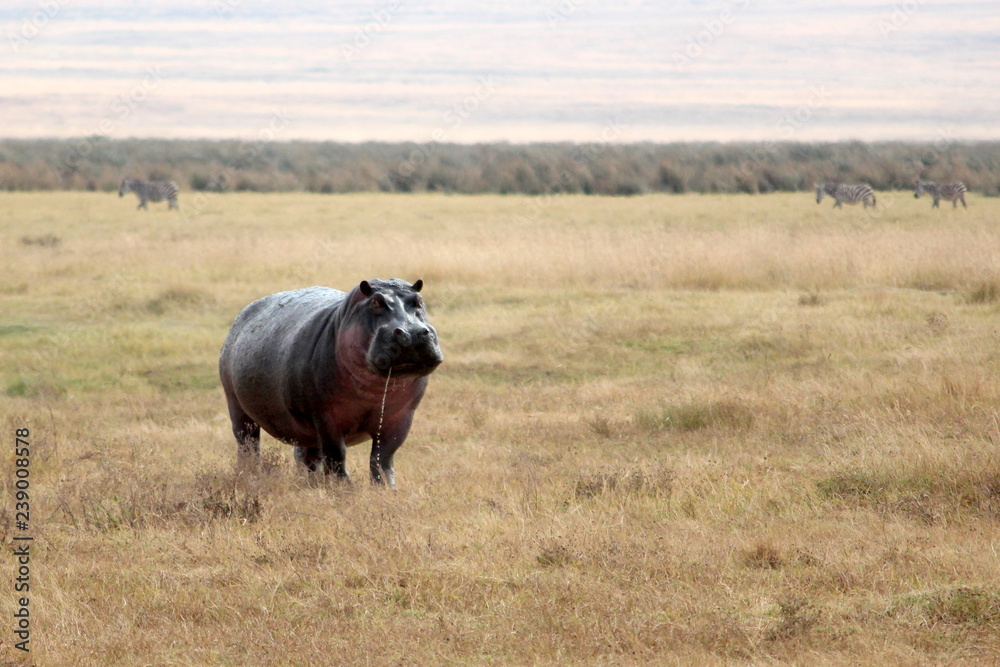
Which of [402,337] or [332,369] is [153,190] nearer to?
[332,369]

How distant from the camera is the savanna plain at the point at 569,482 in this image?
4312 mm

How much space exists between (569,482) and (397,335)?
6.29ft

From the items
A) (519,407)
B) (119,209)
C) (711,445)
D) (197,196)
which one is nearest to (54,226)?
(119,209)

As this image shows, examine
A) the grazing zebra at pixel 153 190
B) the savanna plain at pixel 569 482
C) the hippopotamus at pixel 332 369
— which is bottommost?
the savanna plain at pixel 569 482

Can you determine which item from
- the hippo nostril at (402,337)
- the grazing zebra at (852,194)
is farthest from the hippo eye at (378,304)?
the grazing zebra at (852,194)

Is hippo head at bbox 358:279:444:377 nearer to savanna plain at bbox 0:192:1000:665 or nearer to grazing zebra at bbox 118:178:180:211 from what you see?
savanna plain at bbox 0:192:1000:665

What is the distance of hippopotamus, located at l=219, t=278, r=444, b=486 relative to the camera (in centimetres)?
543

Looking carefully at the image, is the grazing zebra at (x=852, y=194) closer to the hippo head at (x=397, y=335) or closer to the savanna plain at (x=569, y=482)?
the savanna plain at (x=569, y=482)

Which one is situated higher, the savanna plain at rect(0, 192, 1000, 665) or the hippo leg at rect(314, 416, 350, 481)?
the hippo leg at rect(314, 416, 350, 481)

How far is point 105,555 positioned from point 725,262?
12.9 metres

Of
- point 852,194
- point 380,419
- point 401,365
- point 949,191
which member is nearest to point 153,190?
point 852,194

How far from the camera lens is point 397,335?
533 cm

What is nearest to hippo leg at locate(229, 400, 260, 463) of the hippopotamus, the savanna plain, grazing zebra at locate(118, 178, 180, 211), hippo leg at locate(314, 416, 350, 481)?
the hippopotamus

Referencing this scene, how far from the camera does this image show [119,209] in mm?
37844
